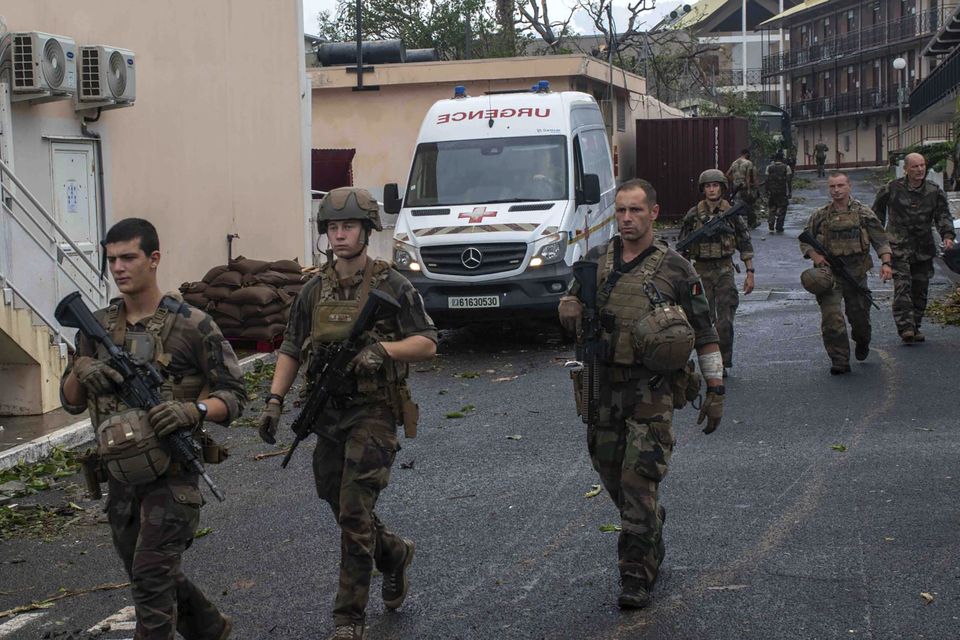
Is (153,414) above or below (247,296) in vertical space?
above

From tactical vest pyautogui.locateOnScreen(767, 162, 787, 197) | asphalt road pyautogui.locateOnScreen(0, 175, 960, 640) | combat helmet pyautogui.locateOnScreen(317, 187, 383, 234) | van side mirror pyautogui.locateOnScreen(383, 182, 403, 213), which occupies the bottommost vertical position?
asphalt road pyautogui.locateOnScreen(0, 175, 960, 640)

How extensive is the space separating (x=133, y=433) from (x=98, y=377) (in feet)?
0.81

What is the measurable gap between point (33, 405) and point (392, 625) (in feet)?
21.2

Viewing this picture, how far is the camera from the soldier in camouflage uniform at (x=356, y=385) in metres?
5.32

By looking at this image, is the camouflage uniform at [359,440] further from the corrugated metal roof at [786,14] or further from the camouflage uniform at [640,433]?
the corrugated metal roof at [786,14]

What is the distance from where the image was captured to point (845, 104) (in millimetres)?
81500

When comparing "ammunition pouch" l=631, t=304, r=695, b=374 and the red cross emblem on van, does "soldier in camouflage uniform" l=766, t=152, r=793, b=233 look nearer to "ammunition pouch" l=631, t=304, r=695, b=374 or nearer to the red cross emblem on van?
the red cross emblem on van

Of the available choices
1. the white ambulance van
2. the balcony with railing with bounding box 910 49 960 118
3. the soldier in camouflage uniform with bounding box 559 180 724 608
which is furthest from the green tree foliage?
the soldier in camouflage uniform with bounding box 559 180 724 608

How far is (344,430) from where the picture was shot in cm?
550

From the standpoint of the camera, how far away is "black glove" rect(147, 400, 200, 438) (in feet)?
15.3

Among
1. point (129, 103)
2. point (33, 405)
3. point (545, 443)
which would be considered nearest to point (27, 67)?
point (129, 103)

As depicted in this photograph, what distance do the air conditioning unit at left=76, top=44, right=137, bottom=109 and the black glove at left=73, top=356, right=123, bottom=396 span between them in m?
9.40

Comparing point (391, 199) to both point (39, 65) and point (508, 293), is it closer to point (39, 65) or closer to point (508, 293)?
point (508, 293)

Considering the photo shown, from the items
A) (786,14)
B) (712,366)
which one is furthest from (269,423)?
(786,14)
